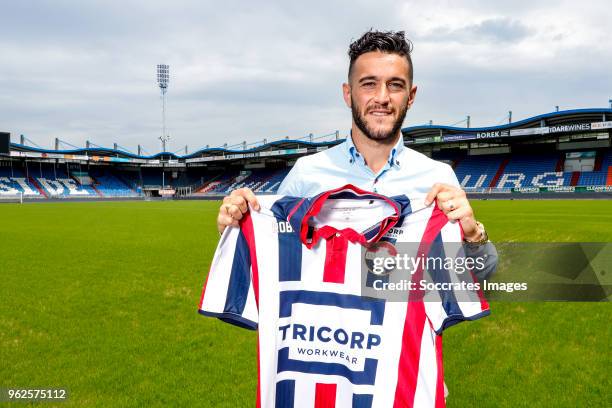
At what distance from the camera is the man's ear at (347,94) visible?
2146mm

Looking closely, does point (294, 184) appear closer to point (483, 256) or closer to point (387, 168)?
point (387, 168)

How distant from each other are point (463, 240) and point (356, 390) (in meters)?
0.81

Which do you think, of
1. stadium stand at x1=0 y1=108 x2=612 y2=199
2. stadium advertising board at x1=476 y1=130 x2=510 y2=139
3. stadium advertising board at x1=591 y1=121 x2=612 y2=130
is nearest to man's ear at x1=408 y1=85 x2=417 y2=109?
stadium stand at x1=0 y1=108 x2=612 y2=199

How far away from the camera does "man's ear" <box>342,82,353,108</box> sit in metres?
2.15

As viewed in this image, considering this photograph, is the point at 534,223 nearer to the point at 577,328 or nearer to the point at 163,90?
the point at 577,328

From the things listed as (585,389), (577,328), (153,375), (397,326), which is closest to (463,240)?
(397,326)

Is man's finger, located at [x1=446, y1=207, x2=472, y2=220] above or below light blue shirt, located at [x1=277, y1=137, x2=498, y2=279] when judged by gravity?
below

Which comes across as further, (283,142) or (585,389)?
(283,142)

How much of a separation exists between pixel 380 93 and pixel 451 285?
945 millimetres

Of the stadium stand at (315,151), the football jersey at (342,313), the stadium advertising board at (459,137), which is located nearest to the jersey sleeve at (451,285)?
the football jersey at (342,313)

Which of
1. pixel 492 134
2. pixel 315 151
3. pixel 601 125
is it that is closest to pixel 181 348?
pixel 601 125

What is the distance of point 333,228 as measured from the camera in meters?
1.89

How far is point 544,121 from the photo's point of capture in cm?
3916

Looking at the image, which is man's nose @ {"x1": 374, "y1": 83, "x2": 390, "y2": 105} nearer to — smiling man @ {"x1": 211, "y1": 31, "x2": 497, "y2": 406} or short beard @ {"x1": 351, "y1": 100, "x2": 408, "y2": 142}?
smiling man @ {"x1": 211, "y1": 31, "x2": 497, "y2": 406}
